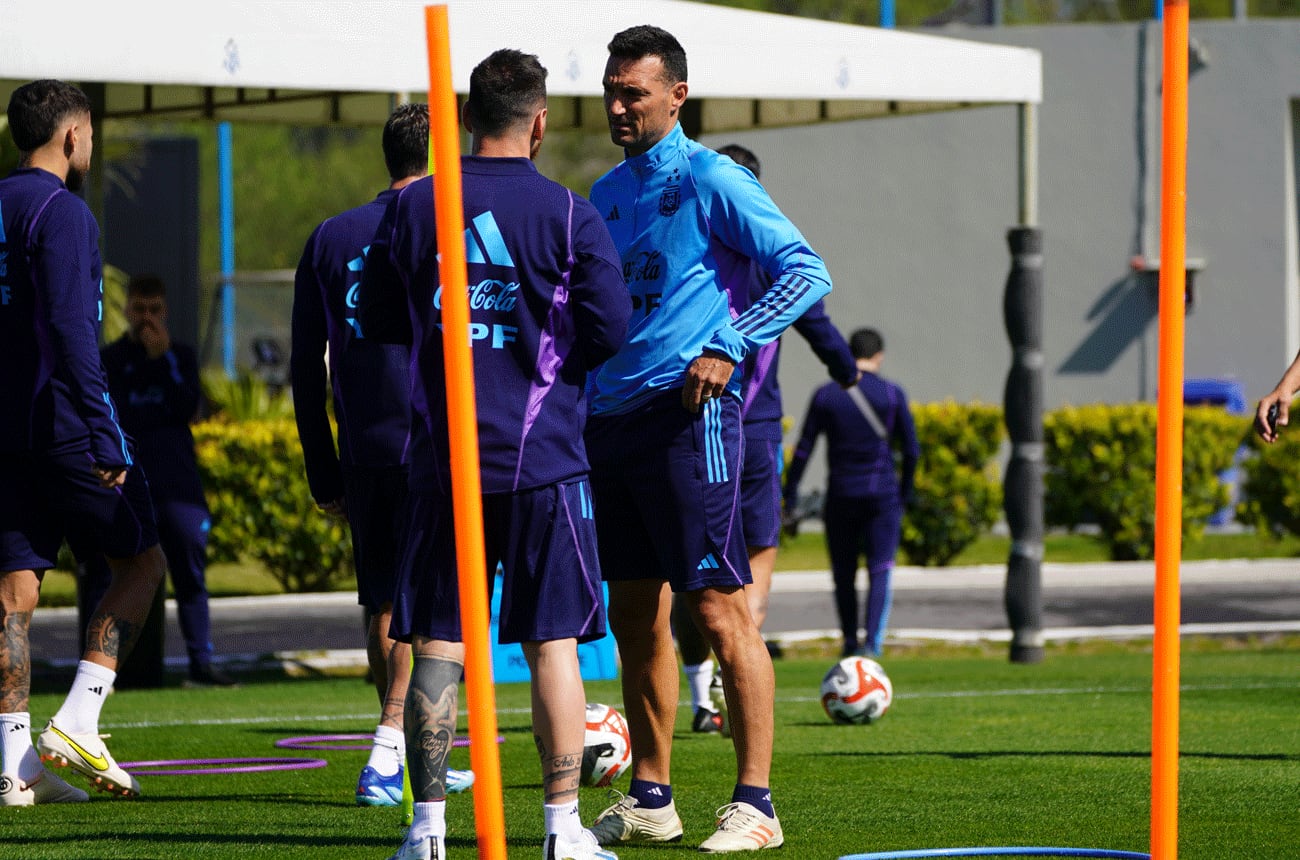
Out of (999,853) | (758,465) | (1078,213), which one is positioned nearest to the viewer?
(999,853)

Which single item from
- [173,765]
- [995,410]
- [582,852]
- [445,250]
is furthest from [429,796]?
[995,410]

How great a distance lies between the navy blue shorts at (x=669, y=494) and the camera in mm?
5059

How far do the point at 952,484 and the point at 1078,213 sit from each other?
26.4 feet

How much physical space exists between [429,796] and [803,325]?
406cm

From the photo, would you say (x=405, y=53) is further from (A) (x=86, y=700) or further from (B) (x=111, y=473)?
(A) (x=86, y=700)

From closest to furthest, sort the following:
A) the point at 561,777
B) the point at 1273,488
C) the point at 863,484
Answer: the point at 561,777 < the point at 863,484 < the point at 1273,488

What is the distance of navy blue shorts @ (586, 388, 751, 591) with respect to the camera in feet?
16.6

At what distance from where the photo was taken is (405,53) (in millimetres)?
9953

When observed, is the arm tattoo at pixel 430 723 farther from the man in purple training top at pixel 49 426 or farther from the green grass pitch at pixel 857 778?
the man in purple training top at pixel 49 426

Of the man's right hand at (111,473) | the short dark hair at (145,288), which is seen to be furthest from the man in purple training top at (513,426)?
the short dark hair at (145,288)

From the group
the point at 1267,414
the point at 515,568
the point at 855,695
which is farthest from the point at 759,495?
the point at 515,568

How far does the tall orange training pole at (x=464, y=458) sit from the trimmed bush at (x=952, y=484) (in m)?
15.2

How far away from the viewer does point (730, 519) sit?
16.9 feet

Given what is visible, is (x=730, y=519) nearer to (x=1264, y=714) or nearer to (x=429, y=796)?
(x=429, y=796)
